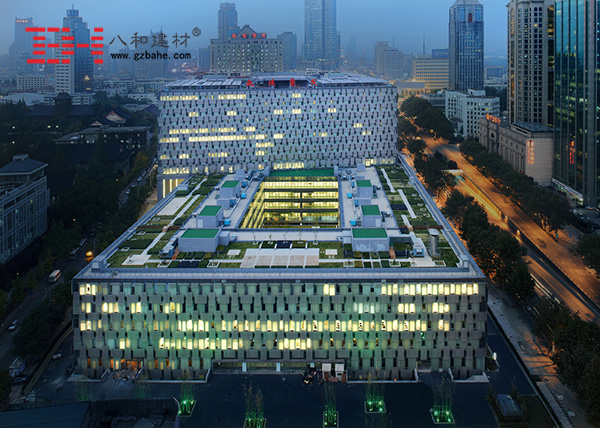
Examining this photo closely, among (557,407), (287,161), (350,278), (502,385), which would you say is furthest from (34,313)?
(287,161)

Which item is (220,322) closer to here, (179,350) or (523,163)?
(179,350)

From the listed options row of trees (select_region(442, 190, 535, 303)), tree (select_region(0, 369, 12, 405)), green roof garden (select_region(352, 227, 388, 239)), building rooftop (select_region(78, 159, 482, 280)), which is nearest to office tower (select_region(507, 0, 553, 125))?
row of trees (select_region(442, 190, 535, 303))

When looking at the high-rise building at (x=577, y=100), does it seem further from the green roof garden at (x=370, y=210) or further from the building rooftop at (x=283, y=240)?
the green roof garden at (x=370, y=210)

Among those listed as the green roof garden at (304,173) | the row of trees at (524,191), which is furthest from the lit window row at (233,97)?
the row of trees at (524,191)

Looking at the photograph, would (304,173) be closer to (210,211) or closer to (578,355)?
(210,211)

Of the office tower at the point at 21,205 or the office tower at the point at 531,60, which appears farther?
the office tower at the point at 531,60

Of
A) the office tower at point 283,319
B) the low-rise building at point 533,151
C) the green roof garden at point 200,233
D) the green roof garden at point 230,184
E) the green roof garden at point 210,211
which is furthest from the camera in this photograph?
the low-rise building at point 533,151
